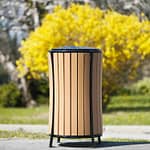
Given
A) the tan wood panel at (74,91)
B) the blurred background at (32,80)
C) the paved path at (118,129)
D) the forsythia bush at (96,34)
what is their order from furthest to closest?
the blurred background at (32,80) → the forsythia bush at (96,34) → the paved path at (118,129) → the tan wood panel at (74,91)

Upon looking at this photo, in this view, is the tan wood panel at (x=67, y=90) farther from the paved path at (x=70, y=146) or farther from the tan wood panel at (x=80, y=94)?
the paved path at (x=70, y=146)

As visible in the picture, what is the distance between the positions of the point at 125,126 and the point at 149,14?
6151 millimetres

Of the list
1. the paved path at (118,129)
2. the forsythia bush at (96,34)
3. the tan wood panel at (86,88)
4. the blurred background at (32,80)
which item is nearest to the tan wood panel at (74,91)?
the tan wood panel at (86,88)

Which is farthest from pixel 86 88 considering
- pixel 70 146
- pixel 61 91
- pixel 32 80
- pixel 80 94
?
pixel 32 80

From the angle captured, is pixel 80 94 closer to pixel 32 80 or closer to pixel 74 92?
pixel 74 92

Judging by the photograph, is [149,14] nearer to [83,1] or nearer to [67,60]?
[83,1]

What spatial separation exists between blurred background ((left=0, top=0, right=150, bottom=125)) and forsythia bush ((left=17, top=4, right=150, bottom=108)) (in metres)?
1.04

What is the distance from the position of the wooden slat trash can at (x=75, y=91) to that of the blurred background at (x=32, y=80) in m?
8.89

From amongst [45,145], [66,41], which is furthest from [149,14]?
[45,145]

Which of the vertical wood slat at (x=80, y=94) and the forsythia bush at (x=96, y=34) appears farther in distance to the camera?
the forsythia bush at (x=96, y=34)

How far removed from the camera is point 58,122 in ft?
37.0

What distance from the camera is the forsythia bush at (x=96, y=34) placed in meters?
22.8

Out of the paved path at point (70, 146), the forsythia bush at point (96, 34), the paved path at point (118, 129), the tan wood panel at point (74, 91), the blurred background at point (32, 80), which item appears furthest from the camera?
the blurred background at point (32, 80)

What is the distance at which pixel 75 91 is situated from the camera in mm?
11117
